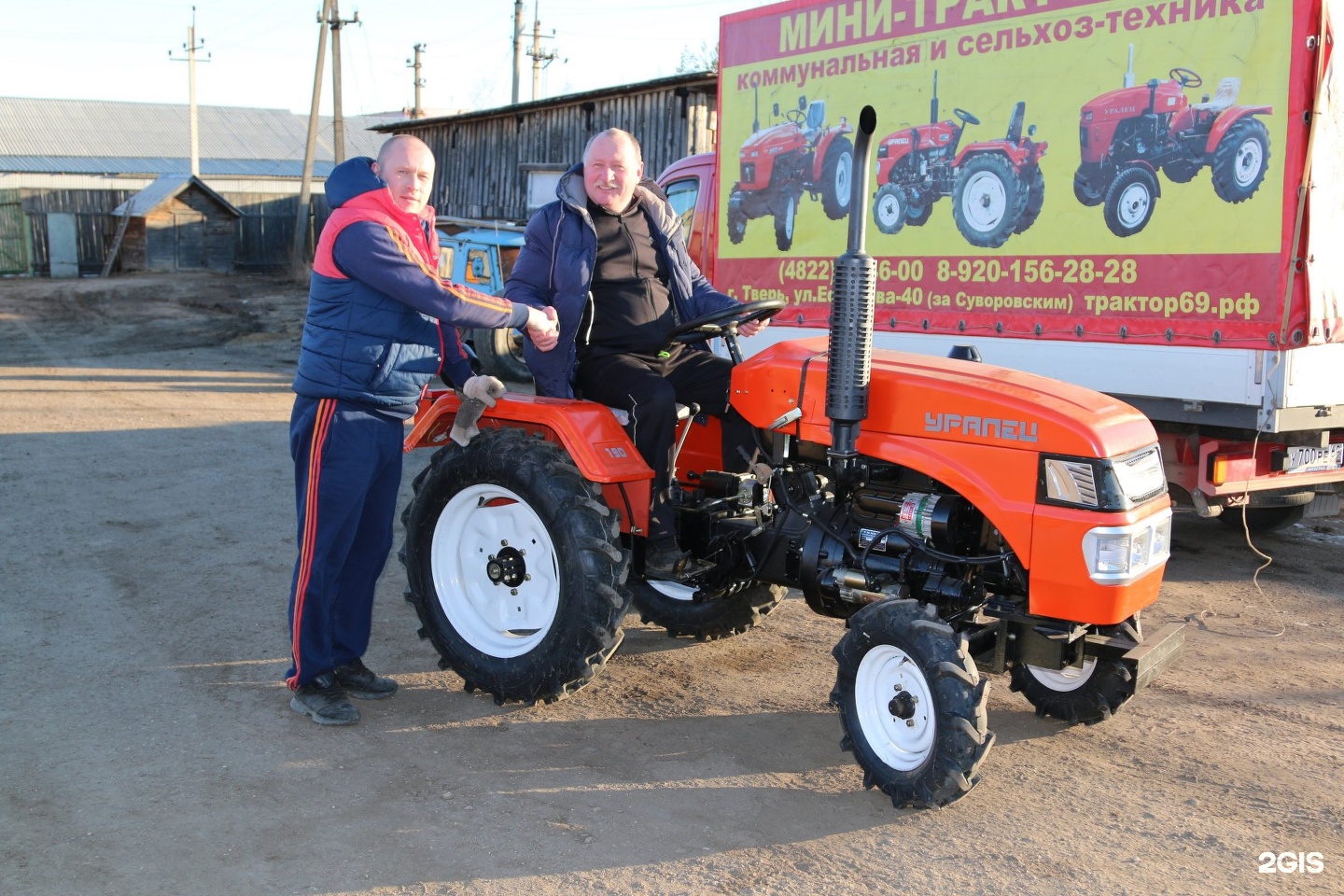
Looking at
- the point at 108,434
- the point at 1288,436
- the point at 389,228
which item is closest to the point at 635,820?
the point at 389,228

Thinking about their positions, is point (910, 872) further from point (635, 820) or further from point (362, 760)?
point (362, 760)

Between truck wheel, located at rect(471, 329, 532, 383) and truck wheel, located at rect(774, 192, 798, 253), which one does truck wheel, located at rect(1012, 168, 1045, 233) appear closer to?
truck wheel, located at rect(774, 192, 798, 253)

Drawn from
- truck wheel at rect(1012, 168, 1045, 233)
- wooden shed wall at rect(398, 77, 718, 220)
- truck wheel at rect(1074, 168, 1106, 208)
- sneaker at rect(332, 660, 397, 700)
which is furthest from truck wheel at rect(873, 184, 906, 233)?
wooden shed wall at rect(398, 77, 718, 220)

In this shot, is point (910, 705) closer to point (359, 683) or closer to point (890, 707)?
point (890, 707)

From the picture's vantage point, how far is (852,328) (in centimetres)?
363

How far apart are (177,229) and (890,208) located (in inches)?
1108

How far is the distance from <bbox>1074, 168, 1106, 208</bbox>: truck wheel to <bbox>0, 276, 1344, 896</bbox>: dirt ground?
6.82ft

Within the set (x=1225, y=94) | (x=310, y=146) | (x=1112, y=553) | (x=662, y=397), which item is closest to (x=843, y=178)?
(x=1225, y=94)

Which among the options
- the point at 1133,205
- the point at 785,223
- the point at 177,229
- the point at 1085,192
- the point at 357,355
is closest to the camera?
the point at 357,355

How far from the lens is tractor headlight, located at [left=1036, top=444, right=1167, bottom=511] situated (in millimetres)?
3400

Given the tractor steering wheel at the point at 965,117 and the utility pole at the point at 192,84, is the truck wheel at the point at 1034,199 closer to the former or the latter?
the tractor steering wheel at the point at 965,117

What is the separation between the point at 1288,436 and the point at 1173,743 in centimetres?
244

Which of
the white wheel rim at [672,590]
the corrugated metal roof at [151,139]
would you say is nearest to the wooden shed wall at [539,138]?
the white wheel rim at [672,590]

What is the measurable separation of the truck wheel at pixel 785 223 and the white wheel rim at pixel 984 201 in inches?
52.2
